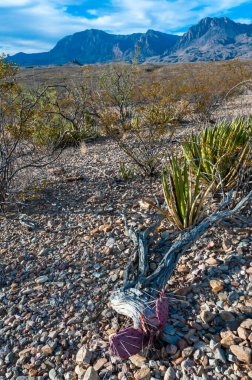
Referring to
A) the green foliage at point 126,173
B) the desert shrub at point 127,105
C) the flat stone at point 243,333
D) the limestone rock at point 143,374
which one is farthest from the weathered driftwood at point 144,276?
the desert shrub at point 127,105

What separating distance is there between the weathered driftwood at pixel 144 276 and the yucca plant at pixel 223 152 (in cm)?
81

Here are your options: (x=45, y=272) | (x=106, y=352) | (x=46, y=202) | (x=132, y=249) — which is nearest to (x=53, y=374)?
(x=106, y=352)

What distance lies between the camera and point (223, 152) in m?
4.83

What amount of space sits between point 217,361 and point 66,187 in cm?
408

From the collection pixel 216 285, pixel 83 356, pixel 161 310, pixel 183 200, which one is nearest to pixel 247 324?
pixel 216 285

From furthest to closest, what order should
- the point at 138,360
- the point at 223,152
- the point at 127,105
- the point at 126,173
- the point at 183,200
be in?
the point at 127,105 < the point at 126,173 < the point at 223,152 < the point at 183,200 < the point at 138,360

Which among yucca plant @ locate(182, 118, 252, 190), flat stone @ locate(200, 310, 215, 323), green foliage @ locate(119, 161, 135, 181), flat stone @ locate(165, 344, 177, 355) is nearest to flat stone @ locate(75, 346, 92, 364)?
flat stone @ locate(165, 344, 177, 355)

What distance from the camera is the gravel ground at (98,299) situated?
2.41m

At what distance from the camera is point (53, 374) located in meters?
2.49

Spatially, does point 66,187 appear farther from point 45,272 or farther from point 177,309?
point 177,309

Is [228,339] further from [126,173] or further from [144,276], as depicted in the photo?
[126,173]

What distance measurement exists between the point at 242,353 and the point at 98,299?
1273mm

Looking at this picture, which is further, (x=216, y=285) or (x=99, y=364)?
(x=216, y=285)

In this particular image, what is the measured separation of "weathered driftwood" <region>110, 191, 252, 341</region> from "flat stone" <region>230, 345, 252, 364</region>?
47 centimetres
